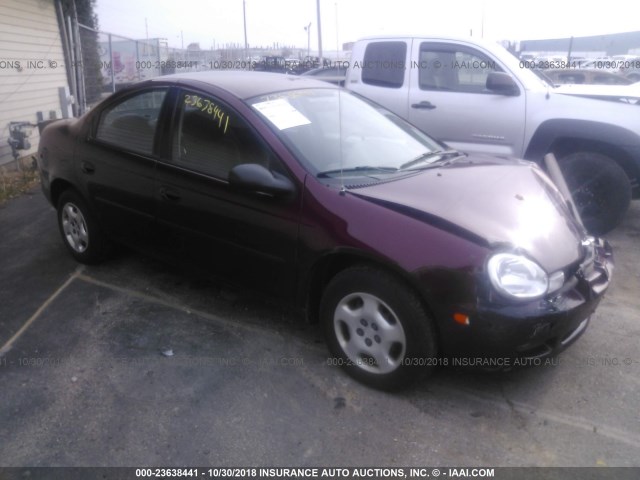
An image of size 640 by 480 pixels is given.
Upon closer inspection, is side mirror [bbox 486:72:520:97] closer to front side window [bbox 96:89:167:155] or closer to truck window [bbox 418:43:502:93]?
truck window [bbox 418:43:502:93]

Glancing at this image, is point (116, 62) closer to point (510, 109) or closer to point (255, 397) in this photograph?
point (510, 109)

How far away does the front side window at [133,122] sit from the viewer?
12.6 ft

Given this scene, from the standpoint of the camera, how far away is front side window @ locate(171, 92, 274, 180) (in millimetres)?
3311

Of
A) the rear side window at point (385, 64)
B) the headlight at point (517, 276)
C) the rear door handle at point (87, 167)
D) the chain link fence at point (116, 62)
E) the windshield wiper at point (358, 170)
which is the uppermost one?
the chain link fence at point (116, 62)

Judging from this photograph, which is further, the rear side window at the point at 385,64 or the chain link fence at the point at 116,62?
the chain link fence at the point at 116,62

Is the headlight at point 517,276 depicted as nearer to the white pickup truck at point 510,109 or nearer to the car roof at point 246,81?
the car roof at point 246,81

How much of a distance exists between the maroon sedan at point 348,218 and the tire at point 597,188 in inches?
66.8

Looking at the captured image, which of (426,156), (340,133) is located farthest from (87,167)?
(426,156)

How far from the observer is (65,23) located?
397 inches

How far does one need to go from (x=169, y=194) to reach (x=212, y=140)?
0.48 m

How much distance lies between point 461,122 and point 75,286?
4.05 m

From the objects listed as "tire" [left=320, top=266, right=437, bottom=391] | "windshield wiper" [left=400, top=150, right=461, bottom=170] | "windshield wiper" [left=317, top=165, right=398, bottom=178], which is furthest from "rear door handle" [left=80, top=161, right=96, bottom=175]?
"windshield wiper" [left=400, top=150, right=461, bottom=170]

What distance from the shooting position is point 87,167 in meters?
4.26

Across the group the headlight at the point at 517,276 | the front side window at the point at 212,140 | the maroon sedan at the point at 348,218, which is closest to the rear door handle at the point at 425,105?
the maroon sedan at the point at 348,218
